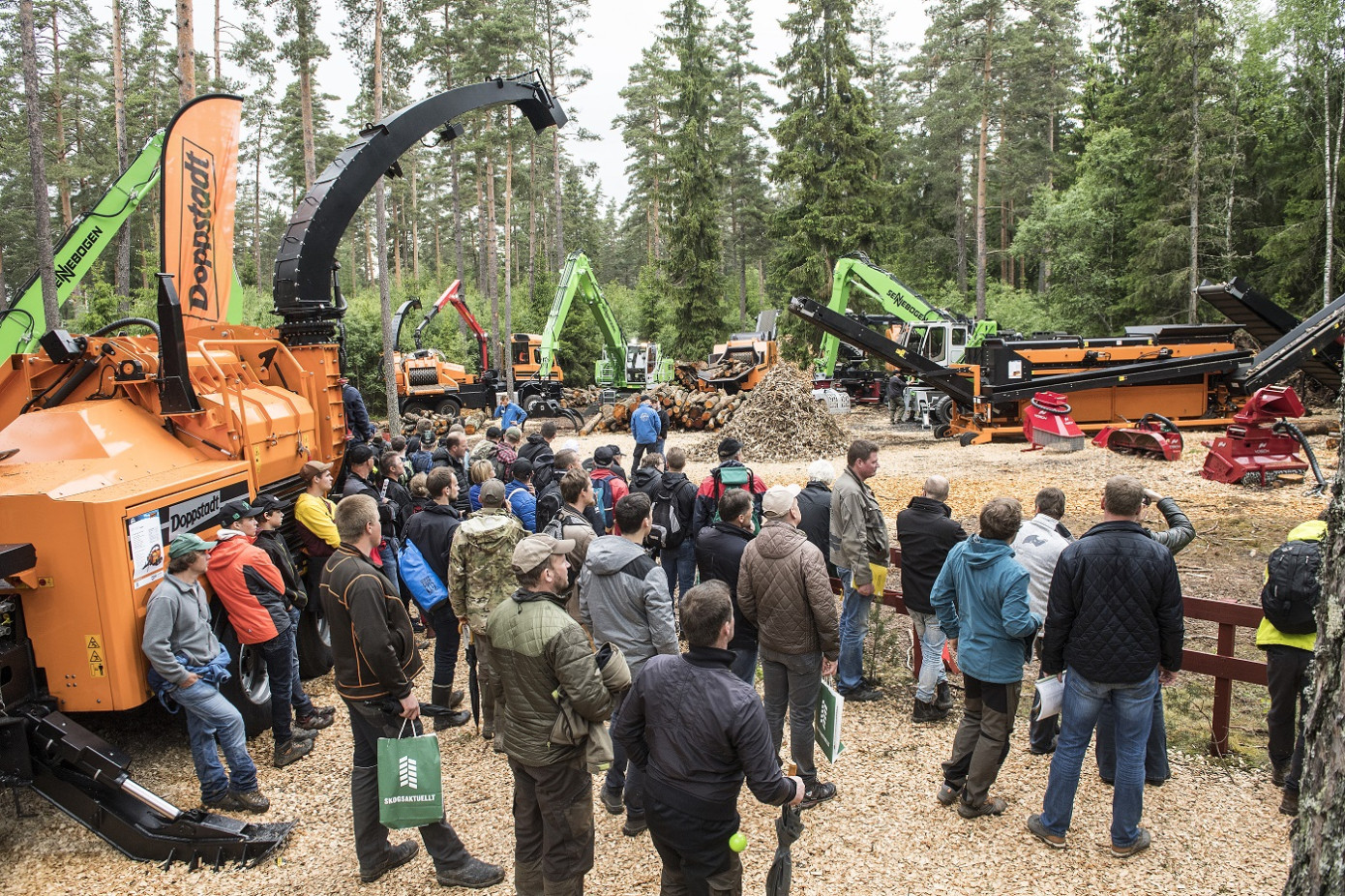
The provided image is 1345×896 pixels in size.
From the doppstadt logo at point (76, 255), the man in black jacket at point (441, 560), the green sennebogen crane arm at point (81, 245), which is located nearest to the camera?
the man in black jacket at point (441, 560)

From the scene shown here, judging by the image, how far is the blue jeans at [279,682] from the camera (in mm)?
5219

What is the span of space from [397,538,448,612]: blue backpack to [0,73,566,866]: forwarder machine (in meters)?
1.16

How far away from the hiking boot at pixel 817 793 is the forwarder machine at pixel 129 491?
2.85m

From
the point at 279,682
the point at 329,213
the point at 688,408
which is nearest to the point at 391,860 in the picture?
the point at 279,682

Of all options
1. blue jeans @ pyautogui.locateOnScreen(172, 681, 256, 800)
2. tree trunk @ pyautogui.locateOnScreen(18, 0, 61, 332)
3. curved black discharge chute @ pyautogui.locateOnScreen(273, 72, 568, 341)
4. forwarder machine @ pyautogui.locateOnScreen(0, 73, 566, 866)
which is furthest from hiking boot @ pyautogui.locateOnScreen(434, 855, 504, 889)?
tree trunk @ pyautogui.locateOnScreen(18, 0, 61, 332)

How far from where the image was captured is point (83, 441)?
492 centimetres

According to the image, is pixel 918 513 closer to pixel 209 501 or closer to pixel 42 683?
pixel 209 501

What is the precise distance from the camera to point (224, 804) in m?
4.59

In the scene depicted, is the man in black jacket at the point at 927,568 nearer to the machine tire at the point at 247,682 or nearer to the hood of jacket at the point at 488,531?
the hood of jacket at the point at 488,531

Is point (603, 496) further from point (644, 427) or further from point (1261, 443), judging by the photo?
point (1261, 443)

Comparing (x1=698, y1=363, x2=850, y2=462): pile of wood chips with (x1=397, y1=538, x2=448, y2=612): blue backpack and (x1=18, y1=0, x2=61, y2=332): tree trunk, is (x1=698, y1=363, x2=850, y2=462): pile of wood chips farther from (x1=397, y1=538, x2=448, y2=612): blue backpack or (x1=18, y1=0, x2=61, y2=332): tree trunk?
(x1=18, y1=0, x2=61, y2=332): tree trunk

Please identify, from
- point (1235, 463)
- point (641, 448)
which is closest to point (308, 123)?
point (641, 448)

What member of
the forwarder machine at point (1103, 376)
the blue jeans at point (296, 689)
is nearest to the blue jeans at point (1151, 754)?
the blue jeans at point (296, 689)

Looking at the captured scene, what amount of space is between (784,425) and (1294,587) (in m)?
12.7
